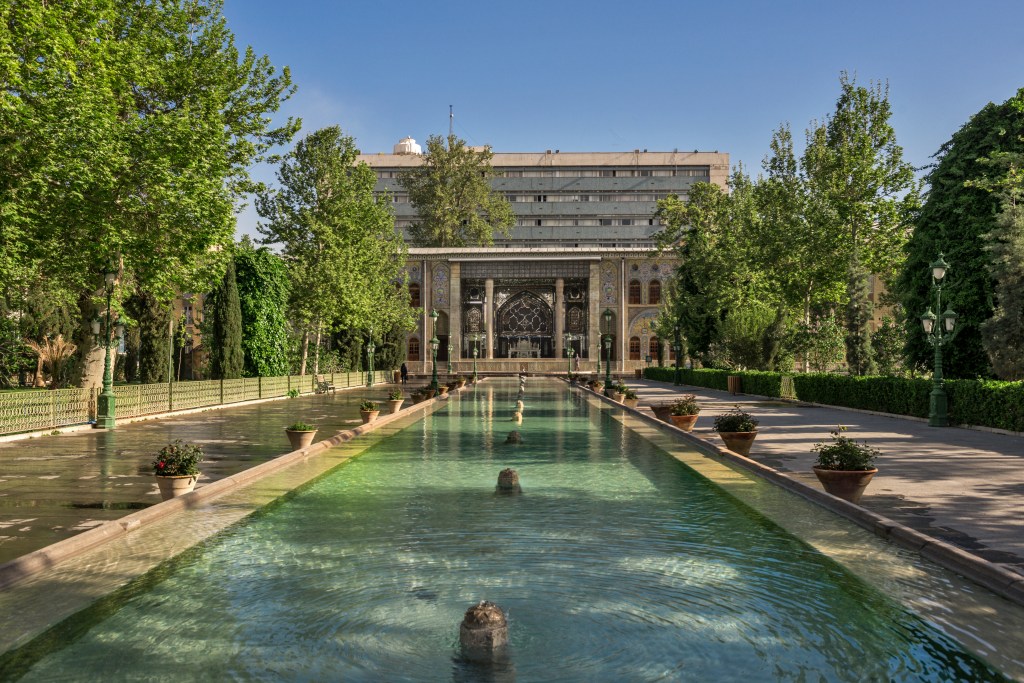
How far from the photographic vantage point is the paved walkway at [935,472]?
9445 mm

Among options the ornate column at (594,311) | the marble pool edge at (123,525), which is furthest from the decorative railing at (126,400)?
the ornate column at (594,311)

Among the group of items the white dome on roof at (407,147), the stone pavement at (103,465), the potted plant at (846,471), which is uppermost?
the white dome on roof at (407,147)

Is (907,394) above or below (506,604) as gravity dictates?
above

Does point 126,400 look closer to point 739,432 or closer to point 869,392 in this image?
point 739,432

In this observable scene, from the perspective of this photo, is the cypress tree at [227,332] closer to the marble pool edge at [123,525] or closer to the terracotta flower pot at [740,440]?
the marble pool edge at [123,525]

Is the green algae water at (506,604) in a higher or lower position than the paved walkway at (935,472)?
lower

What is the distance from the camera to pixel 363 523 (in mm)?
10367

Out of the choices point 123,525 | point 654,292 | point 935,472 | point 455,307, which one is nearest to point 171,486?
point 123,525

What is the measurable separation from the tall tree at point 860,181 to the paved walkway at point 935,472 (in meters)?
20.1

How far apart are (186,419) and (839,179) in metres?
33.9

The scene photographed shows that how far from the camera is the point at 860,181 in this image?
4516 centimetres

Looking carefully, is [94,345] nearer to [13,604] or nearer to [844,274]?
[13,604]

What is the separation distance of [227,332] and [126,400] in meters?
14.7

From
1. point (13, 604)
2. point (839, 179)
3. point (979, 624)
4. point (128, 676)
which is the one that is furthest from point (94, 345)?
point (839, 179)
